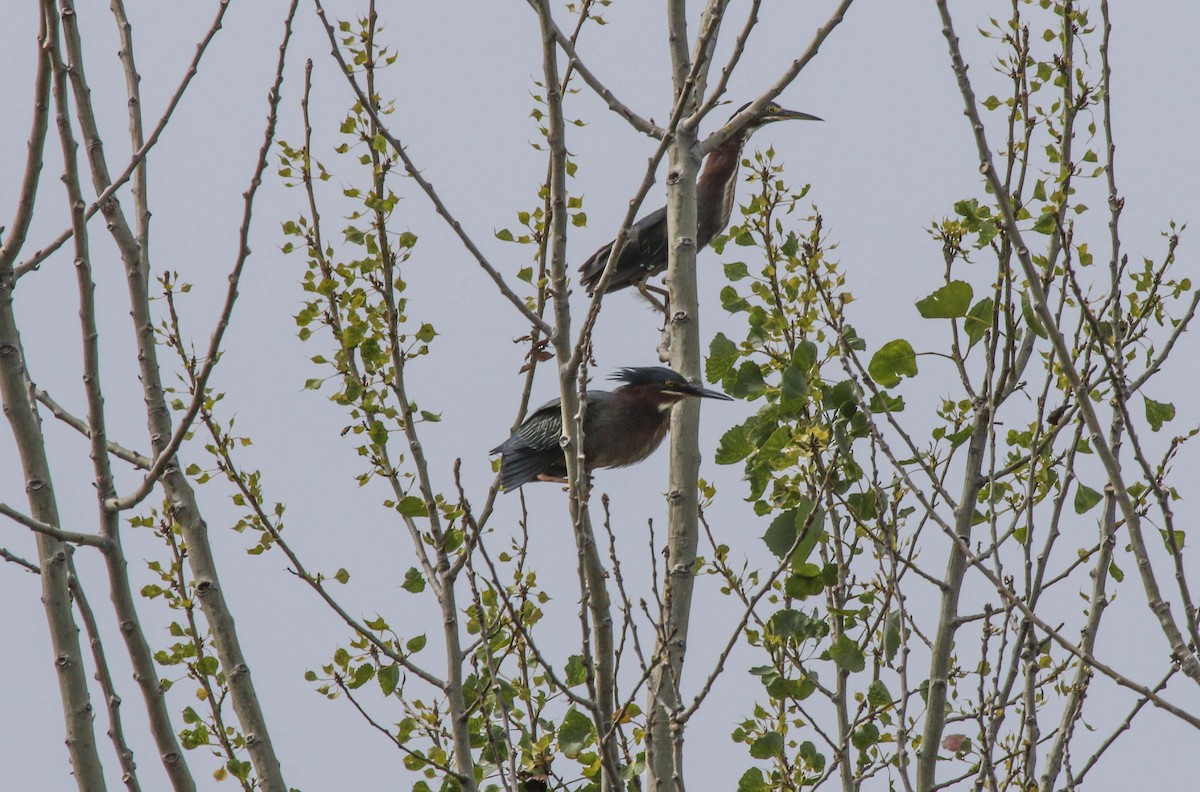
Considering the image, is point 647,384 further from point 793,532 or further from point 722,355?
point 793,532

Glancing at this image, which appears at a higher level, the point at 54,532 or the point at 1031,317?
the point at 1031,317

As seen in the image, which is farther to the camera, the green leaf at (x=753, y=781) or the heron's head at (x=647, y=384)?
the heron's head at (x=647, y=384)

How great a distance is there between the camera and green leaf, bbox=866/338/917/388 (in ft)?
12.7

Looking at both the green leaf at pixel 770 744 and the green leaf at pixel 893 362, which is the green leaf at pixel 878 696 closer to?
the green leaf at pixel 770 744

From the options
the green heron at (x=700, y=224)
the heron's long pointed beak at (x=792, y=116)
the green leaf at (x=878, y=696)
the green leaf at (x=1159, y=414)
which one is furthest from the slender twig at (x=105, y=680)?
the heron's long pointed beak at (x=792, y=116)

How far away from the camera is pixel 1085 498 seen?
14.1ft

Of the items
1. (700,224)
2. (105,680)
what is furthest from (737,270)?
(700,224)

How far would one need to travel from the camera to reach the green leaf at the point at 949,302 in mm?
3715

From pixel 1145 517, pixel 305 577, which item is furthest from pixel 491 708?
pixel 1145 517

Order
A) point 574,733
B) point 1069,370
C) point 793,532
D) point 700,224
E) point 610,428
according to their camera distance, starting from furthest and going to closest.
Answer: point 700,224
point 610,428
point 574,733
point 793,532
point 1069,370

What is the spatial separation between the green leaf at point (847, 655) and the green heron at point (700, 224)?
11.6 ft

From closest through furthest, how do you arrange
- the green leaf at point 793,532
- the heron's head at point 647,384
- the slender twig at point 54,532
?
the slender twig at point 54,532 → the green leaf at point 793,532 → the heron's head at point 647,384

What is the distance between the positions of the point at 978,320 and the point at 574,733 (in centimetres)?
175

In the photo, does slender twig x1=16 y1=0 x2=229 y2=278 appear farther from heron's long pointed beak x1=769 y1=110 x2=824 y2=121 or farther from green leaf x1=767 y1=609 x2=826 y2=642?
heron's long pointed beak x1=769 y1=110 x2=824 y2=121
